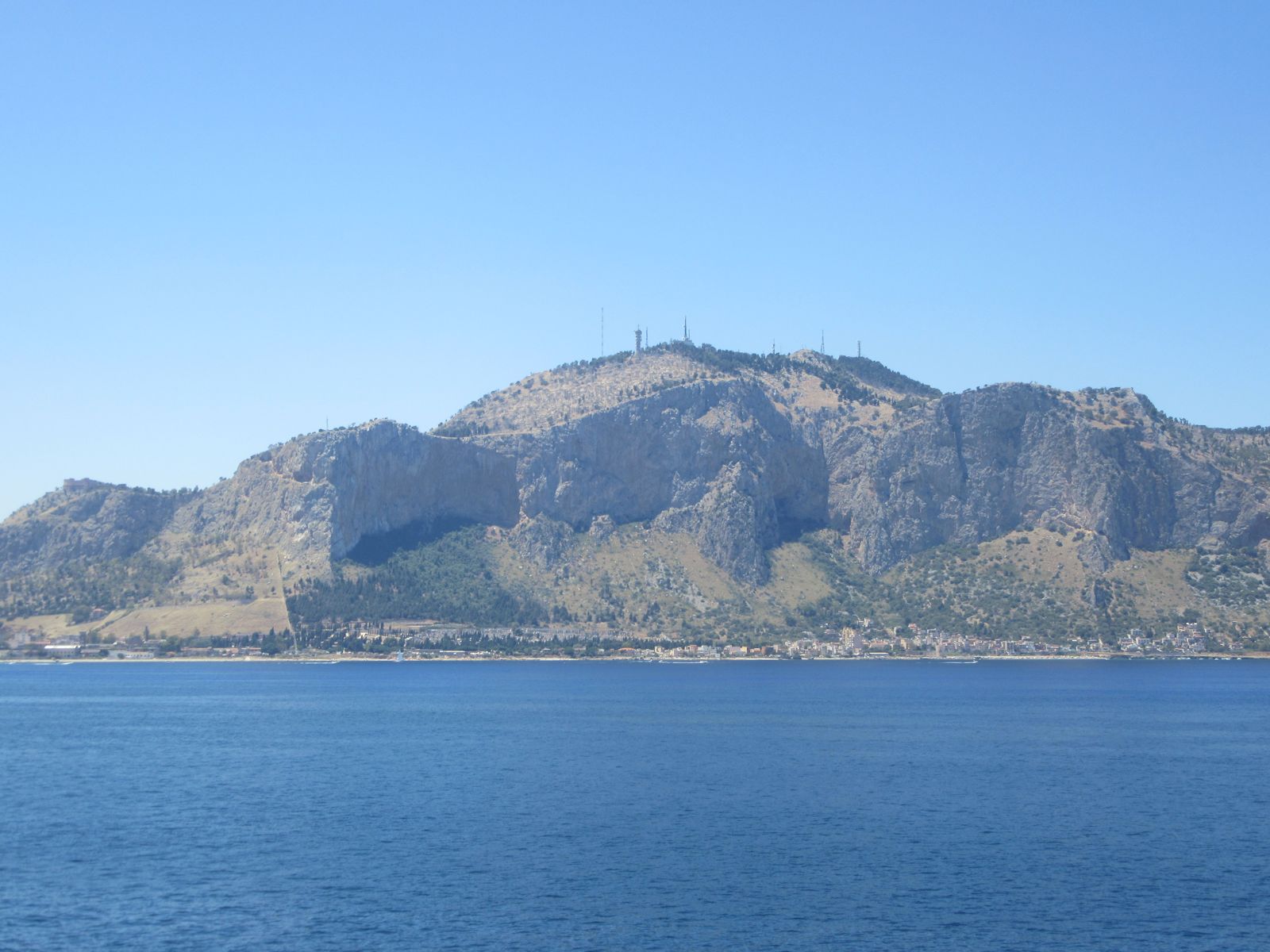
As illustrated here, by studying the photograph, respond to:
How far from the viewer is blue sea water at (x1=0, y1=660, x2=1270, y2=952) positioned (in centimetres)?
4828

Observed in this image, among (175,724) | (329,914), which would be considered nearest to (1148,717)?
(175,724)

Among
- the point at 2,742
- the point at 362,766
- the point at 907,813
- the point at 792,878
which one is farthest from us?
the point at 2,742

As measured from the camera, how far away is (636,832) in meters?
64.4

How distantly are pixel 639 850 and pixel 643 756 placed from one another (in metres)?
32.3

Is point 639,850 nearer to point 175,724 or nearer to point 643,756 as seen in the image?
point 643,756

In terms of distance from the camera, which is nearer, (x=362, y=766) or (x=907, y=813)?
(x=907, y=813)

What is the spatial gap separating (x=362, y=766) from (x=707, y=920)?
4410 centimetres

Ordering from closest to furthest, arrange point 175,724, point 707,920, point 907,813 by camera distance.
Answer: point 707,920, point 907,813, point 175,724

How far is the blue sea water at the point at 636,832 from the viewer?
48281mm

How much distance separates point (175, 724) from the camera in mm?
117188

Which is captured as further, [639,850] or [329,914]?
[639,850]

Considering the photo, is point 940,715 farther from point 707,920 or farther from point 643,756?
point 707,920

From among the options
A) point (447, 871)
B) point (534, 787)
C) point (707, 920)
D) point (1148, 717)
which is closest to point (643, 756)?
point (534, 787)

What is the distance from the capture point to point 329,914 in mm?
49562
